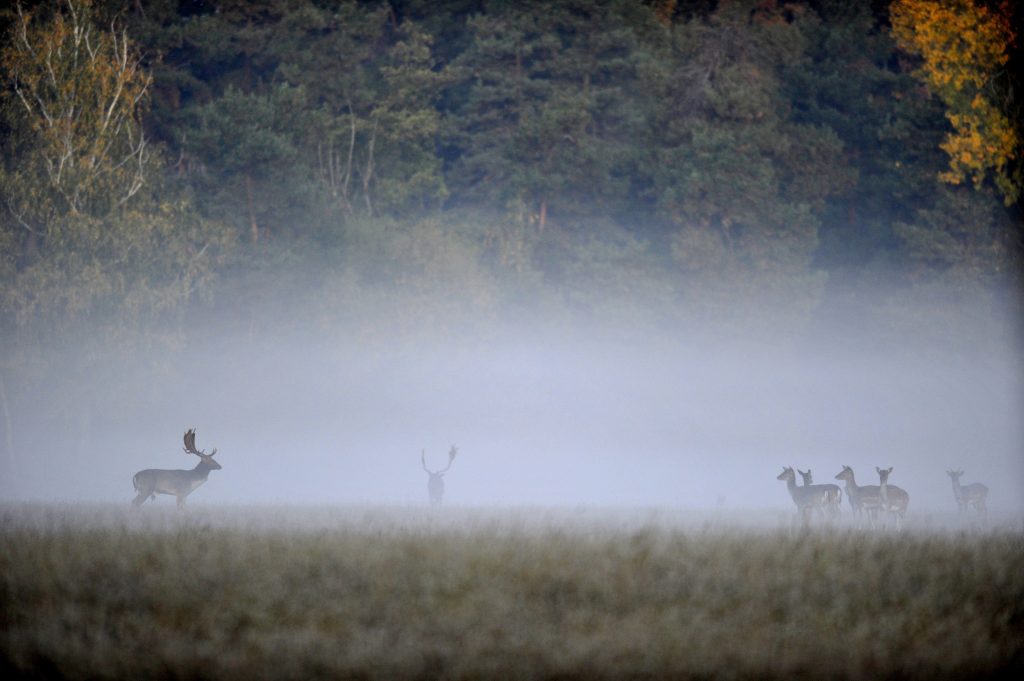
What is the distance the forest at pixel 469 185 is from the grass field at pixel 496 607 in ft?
73.1

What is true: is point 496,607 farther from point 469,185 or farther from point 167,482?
point 469,185

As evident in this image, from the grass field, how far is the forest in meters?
22.3

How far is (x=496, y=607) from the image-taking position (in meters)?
9.20

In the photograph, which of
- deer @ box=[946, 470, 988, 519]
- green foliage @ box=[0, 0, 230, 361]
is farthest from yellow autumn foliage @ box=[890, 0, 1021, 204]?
green foliage @ box=[0, 0, 230, 361]

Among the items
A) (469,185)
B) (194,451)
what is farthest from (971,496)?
(469,185)

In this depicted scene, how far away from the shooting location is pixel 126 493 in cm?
3569

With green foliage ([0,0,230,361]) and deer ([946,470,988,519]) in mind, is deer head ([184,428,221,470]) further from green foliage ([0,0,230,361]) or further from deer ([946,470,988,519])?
deer ([946,470,988,519])

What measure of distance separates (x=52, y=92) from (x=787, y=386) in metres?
32.2

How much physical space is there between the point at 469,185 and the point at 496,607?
159ft

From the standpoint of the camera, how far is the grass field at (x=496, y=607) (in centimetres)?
Result: 808

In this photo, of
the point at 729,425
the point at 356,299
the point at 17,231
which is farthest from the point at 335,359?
the point at 729,425

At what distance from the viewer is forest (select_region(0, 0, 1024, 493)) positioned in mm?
32969

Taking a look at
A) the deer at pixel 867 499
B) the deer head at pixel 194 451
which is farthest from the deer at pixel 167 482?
the deer at pixel 867 499

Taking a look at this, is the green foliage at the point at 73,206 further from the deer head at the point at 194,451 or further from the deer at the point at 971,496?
the deer at the point at 971,496
